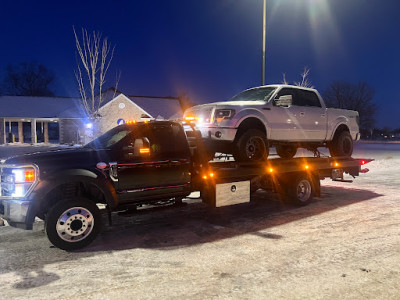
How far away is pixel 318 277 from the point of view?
3.94m

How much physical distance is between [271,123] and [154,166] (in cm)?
290

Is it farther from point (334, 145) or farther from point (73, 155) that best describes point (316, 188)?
point (73, 155)

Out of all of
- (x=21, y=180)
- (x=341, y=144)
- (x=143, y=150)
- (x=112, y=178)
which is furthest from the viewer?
(x=341, y=144)

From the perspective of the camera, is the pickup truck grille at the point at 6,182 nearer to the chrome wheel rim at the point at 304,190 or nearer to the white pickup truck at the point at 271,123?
the white pickup truck at the point at 271,123

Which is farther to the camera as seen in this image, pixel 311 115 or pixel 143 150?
pixel 311 115

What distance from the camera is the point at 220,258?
4574 millimetres

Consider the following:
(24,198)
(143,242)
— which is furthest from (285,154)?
(24,198)

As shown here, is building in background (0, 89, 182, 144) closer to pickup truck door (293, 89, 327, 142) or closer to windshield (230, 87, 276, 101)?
windshield (230, 87, 276, 101)

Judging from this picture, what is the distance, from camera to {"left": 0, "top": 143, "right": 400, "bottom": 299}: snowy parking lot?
367 cm

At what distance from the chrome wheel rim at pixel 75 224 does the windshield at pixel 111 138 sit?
1.10 m

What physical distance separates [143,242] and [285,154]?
5.38 metres

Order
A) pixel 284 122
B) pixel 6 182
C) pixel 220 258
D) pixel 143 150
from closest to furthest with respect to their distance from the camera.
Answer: pixel 220 258 → pixel 6 182 → pixel 143 150 → pixel 284 122

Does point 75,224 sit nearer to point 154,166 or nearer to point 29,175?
point 29,175

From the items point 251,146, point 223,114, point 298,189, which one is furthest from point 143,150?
point 298,189
